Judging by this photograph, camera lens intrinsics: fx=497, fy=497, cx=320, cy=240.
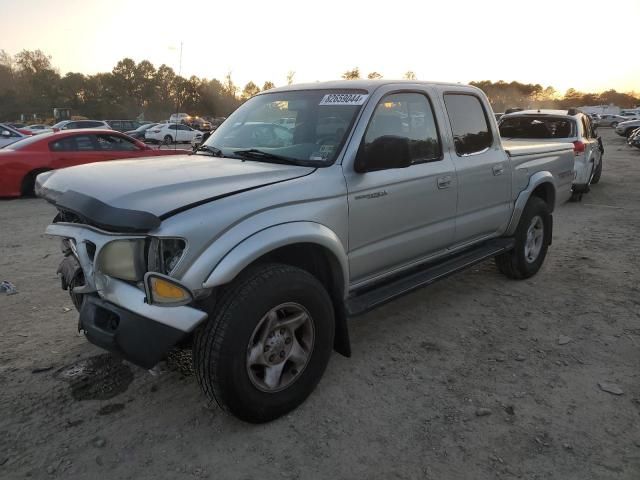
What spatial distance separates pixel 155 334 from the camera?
234cm

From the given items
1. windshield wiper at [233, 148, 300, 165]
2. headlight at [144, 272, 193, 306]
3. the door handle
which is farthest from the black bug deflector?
the door handle

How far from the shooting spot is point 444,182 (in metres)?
3.80

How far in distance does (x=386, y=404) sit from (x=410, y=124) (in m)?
1.99

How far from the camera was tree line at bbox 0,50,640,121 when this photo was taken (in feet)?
232

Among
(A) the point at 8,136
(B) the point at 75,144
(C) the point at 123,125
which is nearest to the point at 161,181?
(B) the point at 75,144

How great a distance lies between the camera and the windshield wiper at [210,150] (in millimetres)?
3637

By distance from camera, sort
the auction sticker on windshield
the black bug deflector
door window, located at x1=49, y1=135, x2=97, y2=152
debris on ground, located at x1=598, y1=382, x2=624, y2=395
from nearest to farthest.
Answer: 1. the black bug deflector
2. debris on ground, located at x1=598, y1=382, x2=624, y2=395
3. the auction sticker on windshield
4. door window, located at x1=49, y1=135, x2=97, y2=152

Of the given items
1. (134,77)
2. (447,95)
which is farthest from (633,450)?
(134,77)

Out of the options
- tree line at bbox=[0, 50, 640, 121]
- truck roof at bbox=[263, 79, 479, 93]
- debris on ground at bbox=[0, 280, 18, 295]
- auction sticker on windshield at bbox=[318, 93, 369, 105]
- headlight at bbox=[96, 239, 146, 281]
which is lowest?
debris on ground at bbox=[0, 280, 18, 295]

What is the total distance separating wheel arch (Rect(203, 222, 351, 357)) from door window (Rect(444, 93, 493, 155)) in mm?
1661

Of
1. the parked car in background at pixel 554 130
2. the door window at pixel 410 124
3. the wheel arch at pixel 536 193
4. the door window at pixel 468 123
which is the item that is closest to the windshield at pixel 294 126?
the door window at pixel 410 124

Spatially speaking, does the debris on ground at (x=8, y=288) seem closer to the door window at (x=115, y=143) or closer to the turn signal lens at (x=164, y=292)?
the turn signal lens at (x=164, y=292)

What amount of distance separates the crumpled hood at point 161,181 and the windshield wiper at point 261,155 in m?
0.07

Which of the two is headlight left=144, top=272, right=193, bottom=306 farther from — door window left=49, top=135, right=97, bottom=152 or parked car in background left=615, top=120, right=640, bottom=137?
parked car in background left=615, top=120, right=640, bottom=137
